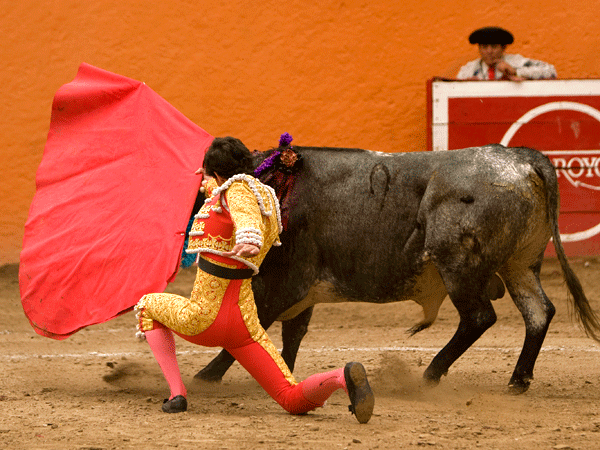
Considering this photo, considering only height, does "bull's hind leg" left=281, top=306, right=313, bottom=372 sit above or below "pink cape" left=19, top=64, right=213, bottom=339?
below

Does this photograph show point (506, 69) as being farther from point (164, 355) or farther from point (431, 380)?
point (164, 355)

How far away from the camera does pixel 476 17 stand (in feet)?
24.3

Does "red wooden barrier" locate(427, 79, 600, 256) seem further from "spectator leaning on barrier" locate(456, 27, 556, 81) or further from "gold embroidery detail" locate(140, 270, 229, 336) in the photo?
"gold embroidery detail" locate(140, 270, 229, 336)

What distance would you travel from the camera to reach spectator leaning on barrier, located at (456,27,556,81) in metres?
7.06

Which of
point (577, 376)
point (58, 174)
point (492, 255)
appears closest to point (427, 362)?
point (577, 376)

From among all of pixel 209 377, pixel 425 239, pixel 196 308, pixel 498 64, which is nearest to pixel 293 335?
pixel 209 377

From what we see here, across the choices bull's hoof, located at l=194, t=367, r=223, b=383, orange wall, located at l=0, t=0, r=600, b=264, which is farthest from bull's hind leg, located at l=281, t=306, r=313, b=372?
orange wall, located at l=0, t=0, r=600, b=264

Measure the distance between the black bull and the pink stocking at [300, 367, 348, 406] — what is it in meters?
0.86

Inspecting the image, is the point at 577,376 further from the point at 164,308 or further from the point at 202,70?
the point at 202,70

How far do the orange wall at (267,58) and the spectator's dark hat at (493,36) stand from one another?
32 centimetres

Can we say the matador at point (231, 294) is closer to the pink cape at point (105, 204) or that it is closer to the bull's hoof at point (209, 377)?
the pink cape at point (105, 204)

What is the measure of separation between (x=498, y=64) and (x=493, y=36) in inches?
9.1

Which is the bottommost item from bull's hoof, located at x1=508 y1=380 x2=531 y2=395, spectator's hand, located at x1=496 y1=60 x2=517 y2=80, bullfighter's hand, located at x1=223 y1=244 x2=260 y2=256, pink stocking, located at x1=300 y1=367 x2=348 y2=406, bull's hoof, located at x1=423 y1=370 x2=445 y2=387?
bull's hoof, located at x1=508 y1=380 x2=531 y2=395

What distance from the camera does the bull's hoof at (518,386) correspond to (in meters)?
4.07
